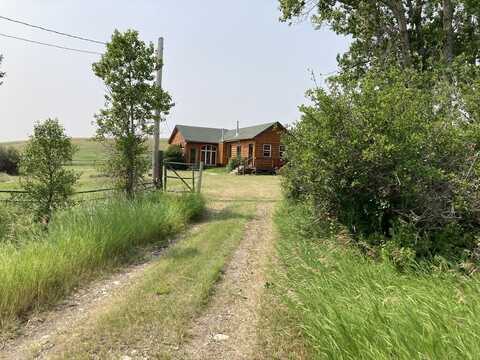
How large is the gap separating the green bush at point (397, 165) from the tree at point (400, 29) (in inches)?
238

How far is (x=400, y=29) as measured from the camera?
11.8 meters

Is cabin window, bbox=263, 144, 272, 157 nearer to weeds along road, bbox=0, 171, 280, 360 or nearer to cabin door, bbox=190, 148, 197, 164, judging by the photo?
cabin door, bbox=190, 148, 197, 164

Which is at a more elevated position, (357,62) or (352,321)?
(357,62)

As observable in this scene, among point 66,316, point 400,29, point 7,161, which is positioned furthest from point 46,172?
point 7,161

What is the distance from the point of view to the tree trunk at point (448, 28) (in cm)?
1088

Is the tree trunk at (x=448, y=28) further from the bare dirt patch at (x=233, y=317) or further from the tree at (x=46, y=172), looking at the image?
the tree at (x=46, y=172)

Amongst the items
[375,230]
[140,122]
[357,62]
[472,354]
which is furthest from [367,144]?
[357,62]

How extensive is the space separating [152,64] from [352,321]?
907 centimetres

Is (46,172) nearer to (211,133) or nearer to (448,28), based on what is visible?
(448,28)

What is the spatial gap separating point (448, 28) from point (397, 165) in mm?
7918

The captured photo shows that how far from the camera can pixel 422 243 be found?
5262mm

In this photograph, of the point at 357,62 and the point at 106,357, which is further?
the point at 357,62

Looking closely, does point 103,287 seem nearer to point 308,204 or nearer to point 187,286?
point 187,286

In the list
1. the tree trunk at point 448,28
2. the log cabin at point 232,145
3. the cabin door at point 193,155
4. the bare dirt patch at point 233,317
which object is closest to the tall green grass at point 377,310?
the bare dirt patch at point 233,317
